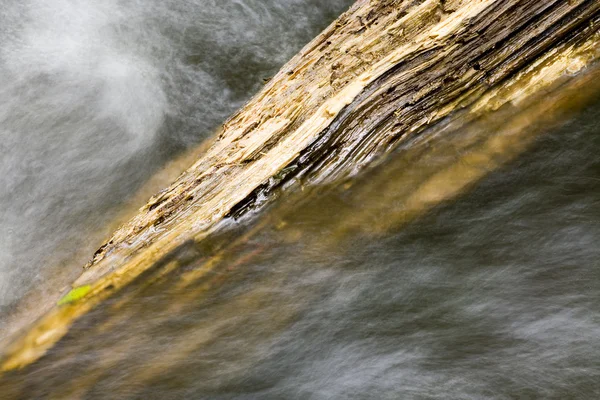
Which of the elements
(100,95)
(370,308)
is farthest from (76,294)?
(370,308)

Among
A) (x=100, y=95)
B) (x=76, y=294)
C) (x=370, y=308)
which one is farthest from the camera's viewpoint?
(x=100, y=95)

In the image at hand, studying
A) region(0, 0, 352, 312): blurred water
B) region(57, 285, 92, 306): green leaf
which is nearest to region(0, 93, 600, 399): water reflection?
region(57, 285, 92, 306): green leaf

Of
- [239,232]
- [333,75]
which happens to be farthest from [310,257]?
[333,75]

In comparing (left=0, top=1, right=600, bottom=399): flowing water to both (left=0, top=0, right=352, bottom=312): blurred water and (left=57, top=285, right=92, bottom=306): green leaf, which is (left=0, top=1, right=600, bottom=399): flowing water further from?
(left=0, top=0, right=352, bottom=312): blurred water

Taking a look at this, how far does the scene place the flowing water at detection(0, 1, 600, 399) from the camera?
2.91 meters

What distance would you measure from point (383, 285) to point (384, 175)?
1.84 feet

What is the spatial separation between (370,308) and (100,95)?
2.00 m

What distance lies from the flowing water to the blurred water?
24.2 inches

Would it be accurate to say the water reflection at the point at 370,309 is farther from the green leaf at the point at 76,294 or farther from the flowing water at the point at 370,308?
the green leaf at the point at 76,294

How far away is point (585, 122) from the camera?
10.3 feet

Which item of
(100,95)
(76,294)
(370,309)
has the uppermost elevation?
(100,95)

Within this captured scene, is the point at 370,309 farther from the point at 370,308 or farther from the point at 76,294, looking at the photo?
the point at 76,294

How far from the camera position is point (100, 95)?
3529 mm

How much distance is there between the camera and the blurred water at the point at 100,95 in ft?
10.7
